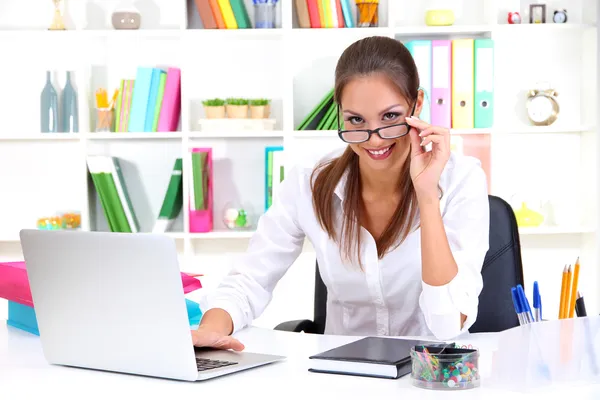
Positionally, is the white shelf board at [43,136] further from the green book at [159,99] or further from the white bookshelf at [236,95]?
the green book at [159,99]

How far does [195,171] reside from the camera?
11.1 ft

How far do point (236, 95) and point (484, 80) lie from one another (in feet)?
3.35

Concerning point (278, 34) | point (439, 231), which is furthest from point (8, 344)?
point (278, 34)

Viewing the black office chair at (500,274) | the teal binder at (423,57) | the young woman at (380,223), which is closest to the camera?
the young woman at (380,223)

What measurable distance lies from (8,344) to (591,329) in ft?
3.46

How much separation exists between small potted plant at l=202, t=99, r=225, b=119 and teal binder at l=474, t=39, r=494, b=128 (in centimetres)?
102

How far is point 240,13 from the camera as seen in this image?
11.1 ft

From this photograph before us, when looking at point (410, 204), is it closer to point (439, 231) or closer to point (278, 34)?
point (439, 231)

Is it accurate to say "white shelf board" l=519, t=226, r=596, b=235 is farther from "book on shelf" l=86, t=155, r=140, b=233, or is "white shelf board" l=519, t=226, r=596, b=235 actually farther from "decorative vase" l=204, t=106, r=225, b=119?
"book on shelf" l=86, t=155, r=140, b=233

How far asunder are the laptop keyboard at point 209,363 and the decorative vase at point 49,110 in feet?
7.55

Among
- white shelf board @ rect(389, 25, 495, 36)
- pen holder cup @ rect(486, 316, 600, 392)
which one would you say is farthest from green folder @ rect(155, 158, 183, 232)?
pen holder cup @ rect(486, 316, 600, 392)

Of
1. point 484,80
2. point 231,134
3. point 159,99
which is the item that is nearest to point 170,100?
point 159,99

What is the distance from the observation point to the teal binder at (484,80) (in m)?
3.33

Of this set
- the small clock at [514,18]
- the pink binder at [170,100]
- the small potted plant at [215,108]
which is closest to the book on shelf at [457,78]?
the small clock at [514,18]
